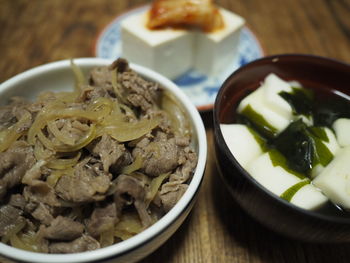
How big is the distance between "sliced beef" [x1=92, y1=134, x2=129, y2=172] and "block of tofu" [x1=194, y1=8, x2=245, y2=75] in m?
1.21

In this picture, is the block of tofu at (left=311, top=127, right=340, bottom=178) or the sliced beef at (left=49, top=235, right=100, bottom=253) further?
the block of tofu at (left=311, top=127, right=340, bottom=178)

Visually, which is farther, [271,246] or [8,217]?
[271,246]

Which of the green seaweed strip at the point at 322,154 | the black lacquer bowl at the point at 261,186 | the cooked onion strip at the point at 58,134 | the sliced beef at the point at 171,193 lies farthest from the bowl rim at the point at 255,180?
the cooked onion strip at the point at 58,134

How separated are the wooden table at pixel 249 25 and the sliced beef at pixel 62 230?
383 mm

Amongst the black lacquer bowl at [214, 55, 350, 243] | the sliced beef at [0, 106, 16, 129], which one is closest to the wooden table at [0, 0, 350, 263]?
the black lacquer bowl at [214, 55, 350, 243]

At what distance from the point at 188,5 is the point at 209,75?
480 millimetres

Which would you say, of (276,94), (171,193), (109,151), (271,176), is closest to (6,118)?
(109,151)

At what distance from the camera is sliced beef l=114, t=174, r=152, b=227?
1.12 m

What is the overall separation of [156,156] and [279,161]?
51 cm

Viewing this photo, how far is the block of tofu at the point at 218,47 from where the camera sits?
2.18 meters

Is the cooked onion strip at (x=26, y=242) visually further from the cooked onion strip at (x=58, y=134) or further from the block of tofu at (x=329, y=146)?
the block of tofu at (x=329, y=146)

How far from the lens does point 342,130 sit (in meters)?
1.50

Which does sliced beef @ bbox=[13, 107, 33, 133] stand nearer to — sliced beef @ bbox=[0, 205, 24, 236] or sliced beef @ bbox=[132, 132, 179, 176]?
sliced beef @ bbox=[0, 205, 24, 236]

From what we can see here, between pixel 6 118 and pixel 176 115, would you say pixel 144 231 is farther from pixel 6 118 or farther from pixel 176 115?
pixel 6 118
